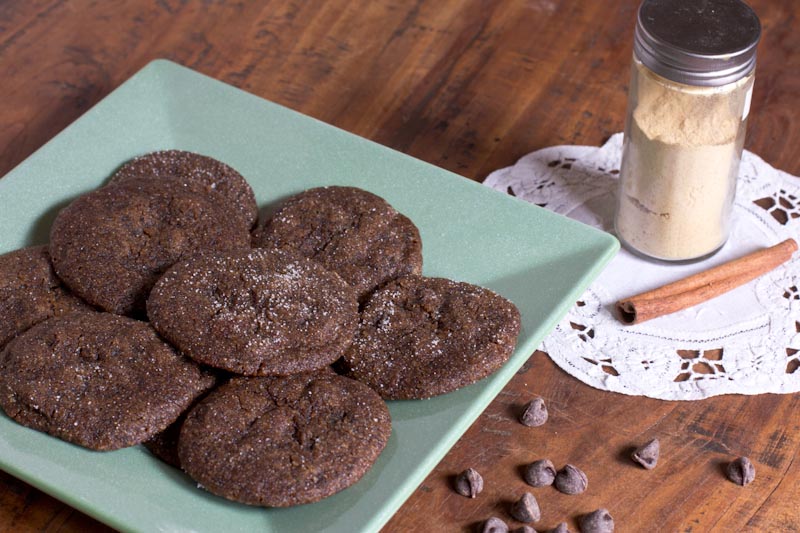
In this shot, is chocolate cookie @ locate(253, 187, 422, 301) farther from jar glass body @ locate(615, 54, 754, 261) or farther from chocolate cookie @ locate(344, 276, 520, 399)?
jar glass body @ locate(615, 54, 754, 261)

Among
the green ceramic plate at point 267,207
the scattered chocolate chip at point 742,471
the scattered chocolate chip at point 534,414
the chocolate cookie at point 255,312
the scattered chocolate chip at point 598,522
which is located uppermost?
the chocolate cookie at point 255,312

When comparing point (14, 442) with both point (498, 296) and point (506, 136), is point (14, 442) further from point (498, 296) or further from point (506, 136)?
point (506, 136)

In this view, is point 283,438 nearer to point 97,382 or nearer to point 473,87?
point 97,382

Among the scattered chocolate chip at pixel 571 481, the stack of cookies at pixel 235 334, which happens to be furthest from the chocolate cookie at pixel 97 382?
the scattered chocolate chip at pixel 571 481

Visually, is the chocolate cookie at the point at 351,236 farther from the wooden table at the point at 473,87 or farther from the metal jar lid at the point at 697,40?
the metal jar lid at the point at 697,40

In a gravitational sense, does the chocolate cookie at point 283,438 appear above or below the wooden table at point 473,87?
above

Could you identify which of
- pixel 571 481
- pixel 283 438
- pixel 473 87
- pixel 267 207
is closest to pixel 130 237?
pixel 267 207

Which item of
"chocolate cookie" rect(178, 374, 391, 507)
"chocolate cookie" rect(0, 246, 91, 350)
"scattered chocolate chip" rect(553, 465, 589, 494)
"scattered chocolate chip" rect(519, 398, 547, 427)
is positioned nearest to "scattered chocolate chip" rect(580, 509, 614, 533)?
"scattered chocolate chip" rect(553, 465, 589, 494)

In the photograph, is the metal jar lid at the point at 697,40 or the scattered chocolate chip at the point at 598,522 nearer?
the scattered chocolate chip at the point at 598,522
